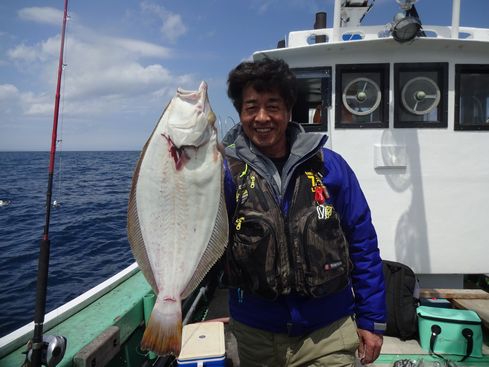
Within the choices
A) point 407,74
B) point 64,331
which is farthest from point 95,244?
point 407,74

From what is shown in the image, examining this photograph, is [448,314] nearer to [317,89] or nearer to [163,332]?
[163,332]

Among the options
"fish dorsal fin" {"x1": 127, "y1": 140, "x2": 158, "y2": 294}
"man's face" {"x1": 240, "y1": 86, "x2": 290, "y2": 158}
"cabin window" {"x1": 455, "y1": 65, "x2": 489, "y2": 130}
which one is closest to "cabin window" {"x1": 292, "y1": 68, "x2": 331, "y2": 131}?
"cabin window" {"x1": 455, "y1": 65, "x2": 489, "y2": 130}

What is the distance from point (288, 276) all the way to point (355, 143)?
140 inches

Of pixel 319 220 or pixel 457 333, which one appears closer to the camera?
pixel 319 220

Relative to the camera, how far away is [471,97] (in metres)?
5.03

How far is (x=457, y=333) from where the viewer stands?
143 inches

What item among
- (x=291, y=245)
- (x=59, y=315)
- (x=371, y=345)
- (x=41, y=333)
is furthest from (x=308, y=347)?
(x=59, y=315)

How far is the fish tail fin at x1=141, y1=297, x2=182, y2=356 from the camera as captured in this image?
1654mm

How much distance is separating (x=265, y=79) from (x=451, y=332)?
131 inches

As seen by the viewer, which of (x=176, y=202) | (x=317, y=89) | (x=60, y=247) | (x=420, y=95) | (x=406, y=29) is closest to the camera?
(x=176, y=202)

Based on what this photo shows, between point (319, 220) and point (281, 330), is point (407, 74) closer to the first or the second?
point (319, 220)

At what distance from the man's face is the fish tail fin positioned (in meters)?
1.04

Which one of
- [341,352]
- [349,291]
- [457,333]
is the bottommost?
[457,333]

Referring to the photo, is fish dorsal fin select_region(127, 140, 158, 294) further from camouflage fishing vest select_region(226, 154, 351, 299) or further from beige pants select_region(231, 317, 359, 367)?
beige pants select_region(231, 317, 359, 367)
